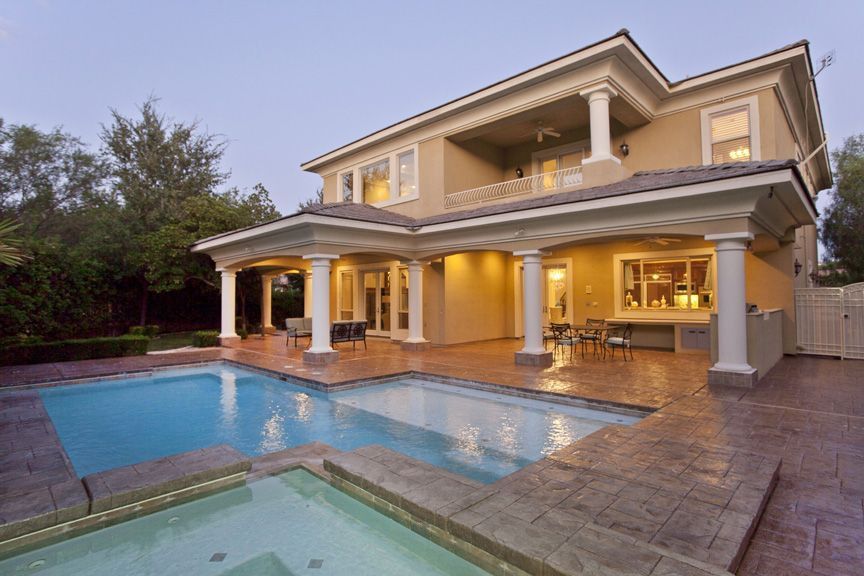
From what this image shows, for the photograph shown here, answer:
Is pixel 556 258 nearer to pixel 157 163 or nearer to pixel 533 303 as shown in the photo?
pixel 533 303

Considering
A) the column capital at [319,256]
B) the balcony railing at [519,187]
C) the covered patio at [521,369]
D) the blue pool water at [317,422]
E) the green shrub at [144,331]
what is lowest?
the blue pool water at [317,422]

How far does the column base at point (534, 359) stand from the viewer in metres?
10.2

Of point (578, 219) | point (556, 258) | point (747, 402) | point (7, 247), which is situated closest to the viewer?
point (7, 247)

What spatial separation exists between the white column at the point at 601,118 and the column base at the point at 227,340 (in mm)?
13226

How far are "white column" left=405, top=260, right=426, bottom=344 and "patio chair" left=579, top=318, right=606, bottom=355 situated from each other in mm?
4669

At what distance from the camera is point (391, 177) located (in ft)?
52.0

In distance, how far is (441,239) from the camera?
12695 mm

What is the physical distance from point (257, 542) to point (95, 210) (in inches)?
794

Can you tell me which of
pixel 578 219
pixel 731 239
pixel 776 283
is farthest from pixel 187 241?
pixel 776 283

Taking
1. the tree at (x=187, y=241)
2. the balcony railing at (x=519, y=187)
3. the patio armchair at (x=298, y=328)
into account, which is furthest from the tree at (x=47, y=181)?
the balcony railing at (x=519, y=187)

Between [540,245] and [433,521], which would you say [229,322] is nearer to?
[540,245]

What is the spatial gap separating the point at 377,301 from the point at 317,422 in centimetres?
996

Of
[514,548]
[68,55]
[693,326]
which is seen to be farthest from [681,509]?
[68,55]

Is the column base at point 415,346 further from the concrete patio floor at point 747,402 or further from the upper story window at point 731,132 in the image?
the upper story window at point 731,132
